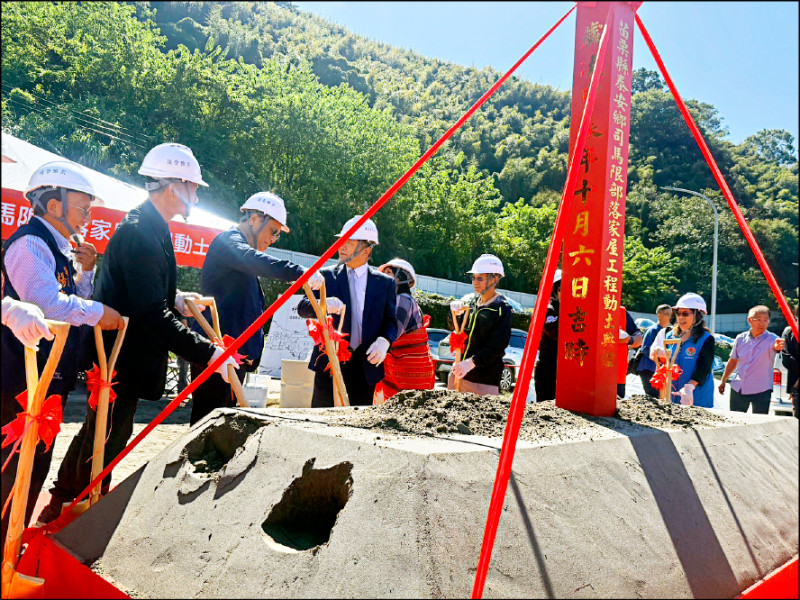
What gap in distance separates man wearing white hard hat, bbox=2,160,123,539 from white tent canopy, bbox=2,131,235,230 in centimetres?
229

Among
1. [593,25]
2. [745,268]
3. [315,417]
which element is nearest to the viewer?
[315,417]

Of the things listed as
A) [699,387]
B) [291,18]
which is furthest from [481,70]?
[699,387]

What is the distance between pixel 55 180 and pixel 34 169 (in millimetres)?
3813

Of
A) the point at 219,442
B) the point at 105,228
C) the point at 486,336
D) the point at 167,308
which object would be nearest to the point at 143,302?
the point at 167,308

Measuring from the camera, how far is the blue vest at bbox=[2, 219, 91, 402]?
95.1 inches

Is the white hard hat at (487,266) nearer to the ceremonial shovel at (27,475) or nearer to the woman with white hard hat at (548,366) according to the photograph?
the woman with white hard hat at (548,366)

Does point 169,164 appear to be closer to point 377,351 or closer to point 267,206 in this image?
point 267,206

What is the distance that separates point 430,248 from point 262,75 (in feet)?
39.7

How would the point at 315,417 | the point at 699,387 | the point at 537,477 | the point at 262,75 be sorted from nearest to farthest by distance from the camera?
the point at 537,477 < the point at 315,417 < the point at 699,387 < the point at 262,75

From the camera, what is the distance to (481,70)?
81688 mm

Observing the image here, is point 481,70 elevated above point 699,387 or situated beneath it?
elevated above

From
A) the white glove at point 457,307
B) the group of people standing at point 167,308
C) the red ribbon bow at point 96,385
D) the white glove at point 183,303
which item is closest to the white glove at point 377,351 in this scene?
the group of people standing at point 167,308

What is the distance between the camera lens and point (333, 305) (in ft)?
12.3

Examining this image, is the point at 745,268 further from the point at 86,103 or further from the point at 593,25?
the point at 593,25
